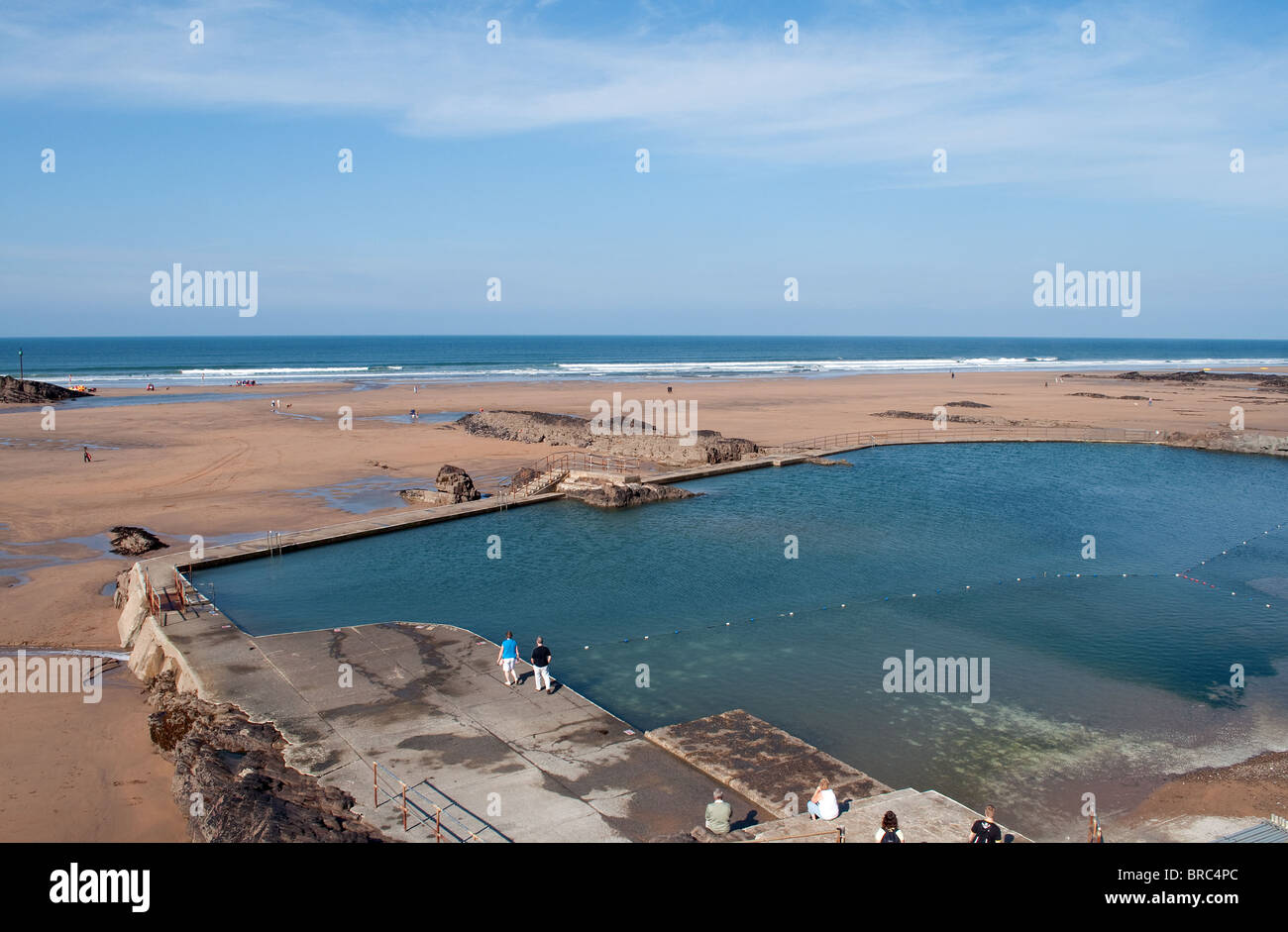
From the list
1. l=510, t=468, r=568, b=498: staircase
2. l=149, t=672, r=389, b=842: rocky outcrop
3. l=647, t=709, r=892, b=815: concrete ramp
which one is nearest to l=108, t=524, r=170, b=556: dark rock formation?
l=510, t=468, r=568, b=498: staircase

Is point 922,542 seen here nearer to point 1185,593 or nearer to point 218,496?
point 1185,593

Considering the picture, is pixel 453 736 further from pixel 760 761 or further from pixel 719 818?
pixel 719 818

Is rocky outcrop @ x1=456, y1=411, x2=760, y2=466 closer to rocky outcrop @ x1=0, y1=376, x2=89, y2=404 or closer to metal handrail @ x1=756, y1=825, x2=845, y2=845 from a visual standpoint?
metal handrail @ x1=756, y1=825, x2=845, y2=845

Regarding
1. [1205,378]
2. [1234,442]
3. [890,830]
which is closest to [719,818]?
[890,830]

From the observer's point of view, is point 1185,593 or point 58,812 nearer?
point 58,812

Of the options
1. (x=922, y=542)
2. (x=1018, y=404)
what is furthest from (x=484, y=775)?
(x=1018, y=404)
